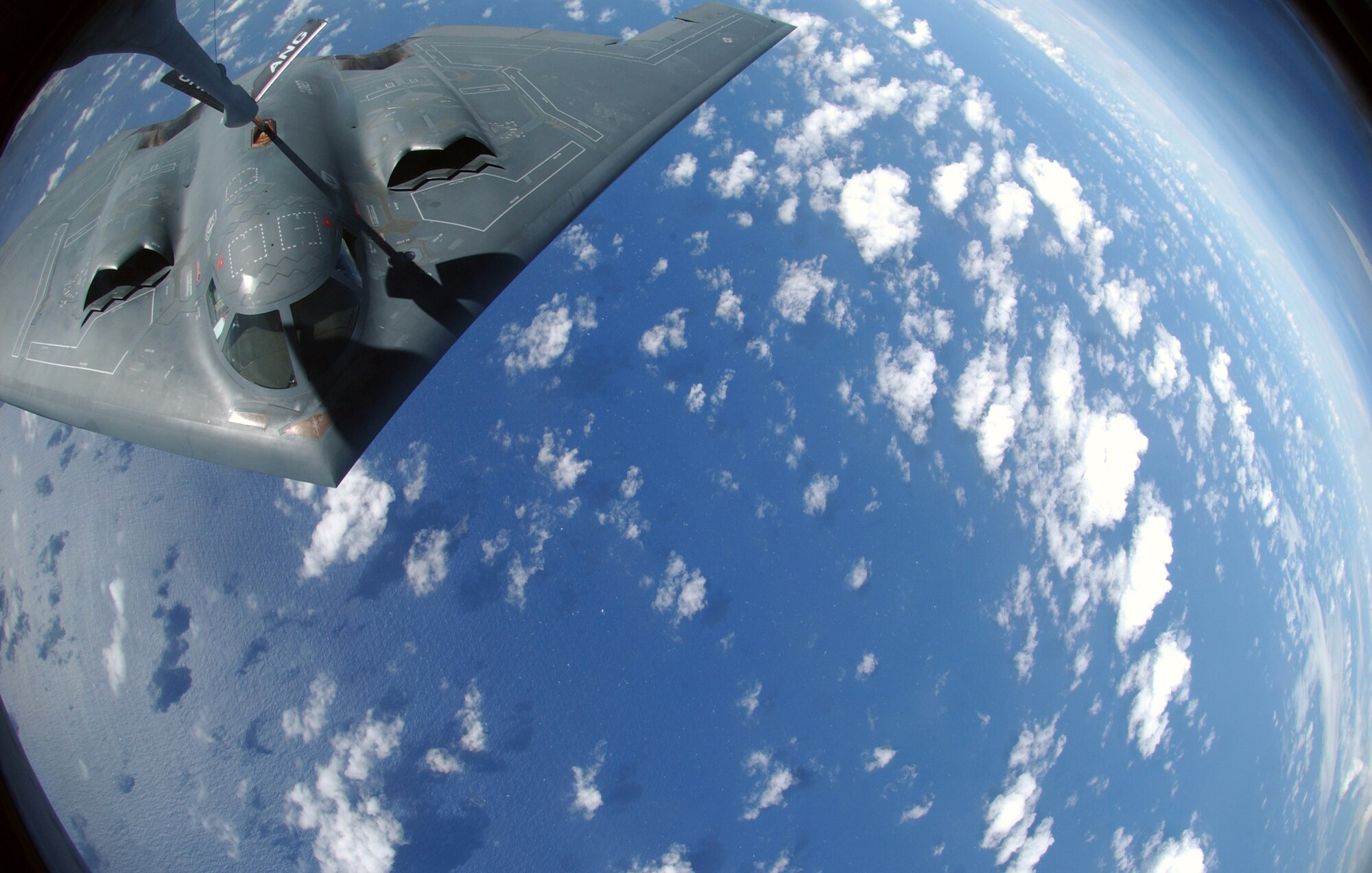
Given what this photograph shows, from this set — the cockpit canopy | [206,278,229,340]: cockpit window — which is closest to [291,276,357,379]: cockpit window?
the cockpit canopy

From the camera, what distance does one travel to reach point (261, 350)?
6.78m

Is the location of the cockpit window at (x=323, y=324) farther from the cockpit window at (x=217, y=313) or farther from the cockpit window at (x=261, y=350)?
the cockpit window at (x=217, y=313)

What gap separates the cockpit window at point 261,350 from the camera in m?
6.71

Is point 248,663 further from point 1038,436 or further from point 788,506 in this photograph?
point 1038,436

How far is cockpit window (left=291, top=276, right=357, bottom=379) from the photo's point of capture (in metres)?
6.77

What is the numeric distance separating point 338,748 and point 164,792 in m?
1.95

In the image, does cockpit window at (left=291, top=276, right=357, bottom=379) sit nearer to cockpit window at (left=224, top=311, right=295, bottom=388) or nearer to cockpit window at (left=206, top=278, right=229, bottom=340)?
cockpit window at (left=224, top=311, right=295, bottom=388)

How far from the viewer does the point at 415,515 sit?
8094 mm

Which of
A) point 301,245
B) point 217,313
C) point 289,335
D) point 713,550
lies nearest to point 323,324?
point 289,335

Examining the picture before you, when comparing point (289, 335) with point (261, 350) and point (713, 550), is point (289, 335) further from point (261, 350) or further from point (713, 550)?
point (713, 550)

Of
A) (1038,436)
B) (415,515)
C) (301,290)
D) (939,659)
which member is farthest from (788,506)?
(301,290)

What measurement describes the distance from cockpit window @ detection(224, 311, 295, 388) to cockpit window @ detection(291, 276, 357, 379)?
0.62ft

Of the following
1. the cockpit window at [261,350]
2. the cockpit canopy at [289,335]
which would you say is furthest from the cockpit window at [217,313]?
the cockpit window at [261,350]

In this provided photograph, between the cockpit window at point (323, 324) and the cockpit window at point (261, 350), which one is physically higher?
the cockpit window at point (323, 324)
